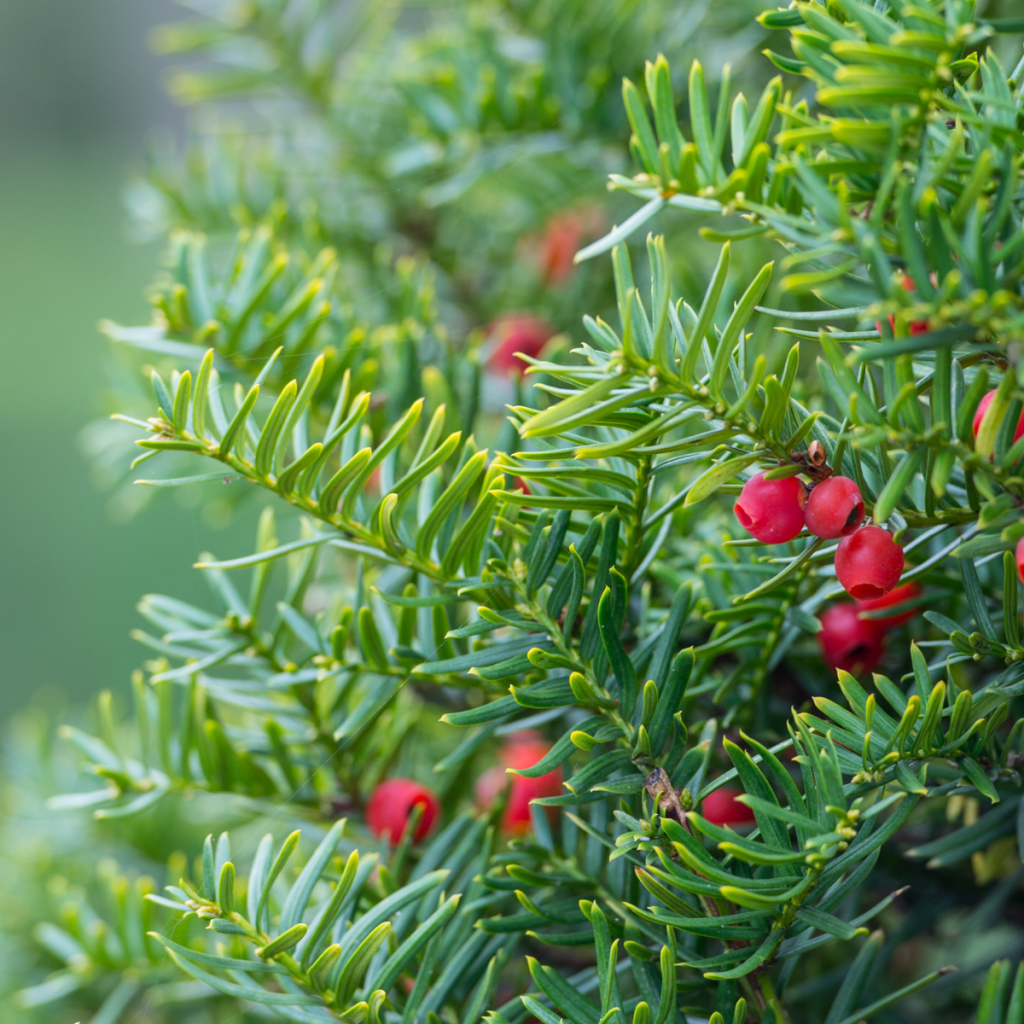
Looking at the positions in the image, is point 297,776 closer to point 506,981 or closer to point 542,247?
point 506,981

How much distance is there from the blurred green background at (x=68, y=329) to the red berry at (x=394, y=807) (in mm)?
848

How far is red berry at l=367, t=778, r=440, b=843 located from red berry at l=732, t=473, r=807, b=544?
0.52ft

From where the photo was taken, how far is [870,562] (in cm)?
18

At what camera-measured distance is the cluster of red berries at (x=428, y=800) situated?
11.6 inches

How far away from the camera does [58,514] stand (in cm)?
152

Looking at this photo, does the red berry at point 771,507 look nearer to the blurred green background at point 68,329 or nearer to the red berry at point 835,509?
the red berry at point 835,509

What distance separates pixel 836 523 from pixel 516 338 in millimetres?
267

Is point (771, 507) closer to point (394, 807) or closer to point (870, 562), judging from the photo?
point (870, 562)

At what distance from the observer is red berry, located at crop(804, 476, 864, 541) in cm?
18

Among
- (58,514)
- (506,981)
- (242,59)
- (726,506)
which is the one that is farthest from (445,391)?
(58,514)

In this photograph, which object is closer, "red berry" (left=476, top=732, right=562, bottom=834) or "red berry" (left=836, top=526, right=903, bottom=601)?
"red berry" (left=836, top=526, right=903, bottom=601)

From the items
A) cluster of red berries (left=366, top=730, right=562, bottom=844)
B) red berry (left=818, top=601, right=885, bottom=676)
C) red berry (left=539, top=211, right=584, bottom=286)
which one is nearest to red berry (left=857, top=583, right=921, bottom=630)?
red berry (left=818, top=601, right=885, bottom=676)

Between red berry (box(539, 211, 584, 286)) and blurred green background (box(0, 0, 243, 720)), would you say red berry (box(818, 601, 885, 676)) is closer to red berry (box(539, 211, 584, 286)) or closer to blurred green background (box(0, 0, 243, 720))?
red berry (box(539, 211, 584, 286))

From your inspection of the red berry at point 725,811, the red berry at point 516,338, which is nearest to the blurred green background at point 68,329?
the red berry at point 516,338
